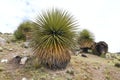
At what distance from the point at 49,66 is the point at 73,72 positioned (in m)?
1.25

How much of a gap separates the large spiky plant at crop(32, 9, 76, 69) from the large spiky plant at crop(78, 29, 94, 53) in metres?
5.87

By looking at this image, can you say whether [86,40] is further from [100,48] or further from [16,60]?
[16,60]

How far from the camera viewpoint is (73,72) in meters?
13.4

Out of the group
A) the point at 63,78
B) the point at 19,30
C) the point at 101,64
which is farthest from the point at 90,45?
the point at 63,78

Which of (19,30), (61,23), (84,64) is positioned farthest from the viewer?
(19,30)

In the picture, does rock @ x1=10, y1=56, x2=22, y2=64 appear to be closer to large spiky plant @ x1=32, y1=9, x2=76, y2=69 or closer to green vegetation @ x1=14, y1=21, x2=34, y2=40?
large spiky plant @ x1=32, y1=9, x2=76, y2=69

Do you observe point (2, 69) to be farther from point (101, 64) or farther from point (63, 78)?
point (101, 64)

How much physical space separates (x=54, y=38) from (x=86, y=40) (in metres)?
6.90

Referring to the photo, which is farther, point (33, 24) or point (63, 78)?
point (33, 24)

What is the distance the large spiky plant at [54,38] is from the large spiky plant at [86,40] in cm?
587

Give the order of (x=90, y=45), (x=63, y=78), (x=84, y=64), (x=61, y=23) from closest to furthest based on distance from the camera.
Result: (x=63, y=78)
(x=61, y=23)
(x=84, y=64)
(x=90, y=45)

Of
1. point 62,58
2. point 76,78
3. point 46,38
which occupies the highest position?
point 46,38

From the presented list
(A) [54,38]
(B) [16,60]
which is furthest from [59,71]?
(B) [16,60]

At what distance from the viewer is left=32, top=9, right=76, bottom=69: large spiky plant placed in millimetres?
12867
